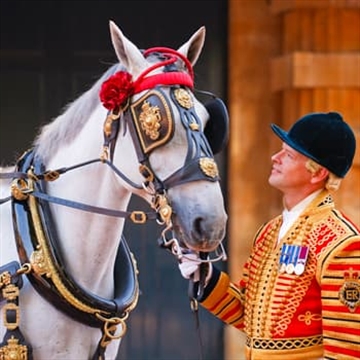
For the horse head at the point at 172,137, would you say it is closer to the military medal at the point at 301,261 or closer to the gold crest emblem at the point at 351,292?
the military medal at the point at 301,261

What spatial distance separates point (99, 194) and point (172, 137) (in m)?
0.35

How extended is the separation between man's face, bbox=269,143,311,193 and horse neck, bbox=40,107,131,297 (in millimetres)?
448

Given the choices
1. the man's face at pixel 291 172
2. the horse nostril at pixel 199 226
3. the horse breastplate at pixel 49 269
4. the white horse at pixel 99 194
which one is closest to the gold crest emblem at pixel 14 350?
the white horse at pixel 99 194

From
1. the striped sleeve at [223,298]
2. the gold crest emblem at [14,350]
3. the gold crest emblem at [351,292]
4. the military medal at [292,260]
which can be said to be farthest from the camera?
the striped sleeve at [223,298]

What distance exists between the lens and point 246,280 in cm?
329

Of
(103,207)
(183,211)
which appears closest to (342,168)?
(183,211)

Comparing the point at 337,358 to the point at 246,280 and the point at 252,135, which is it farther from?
the point at 252,135

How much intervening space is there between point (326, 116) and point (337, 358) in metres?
0.68

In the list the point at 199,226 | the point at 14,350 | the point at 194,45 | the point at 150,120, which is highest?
the point at 194,45

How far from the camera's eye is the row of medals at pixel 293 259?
2.98 m

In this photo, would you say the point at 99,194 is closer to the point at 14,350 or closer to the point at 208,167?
the point at 208,167

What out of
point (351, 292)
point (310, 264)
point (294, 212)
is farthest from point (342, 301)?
point (294, 212)

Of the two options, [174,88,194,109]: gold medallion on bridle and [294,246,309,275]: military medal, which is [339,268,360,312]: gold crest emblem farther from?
[174,88,194,109]: gold medallion on bridle

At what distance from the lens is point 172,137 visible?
9.72ft
